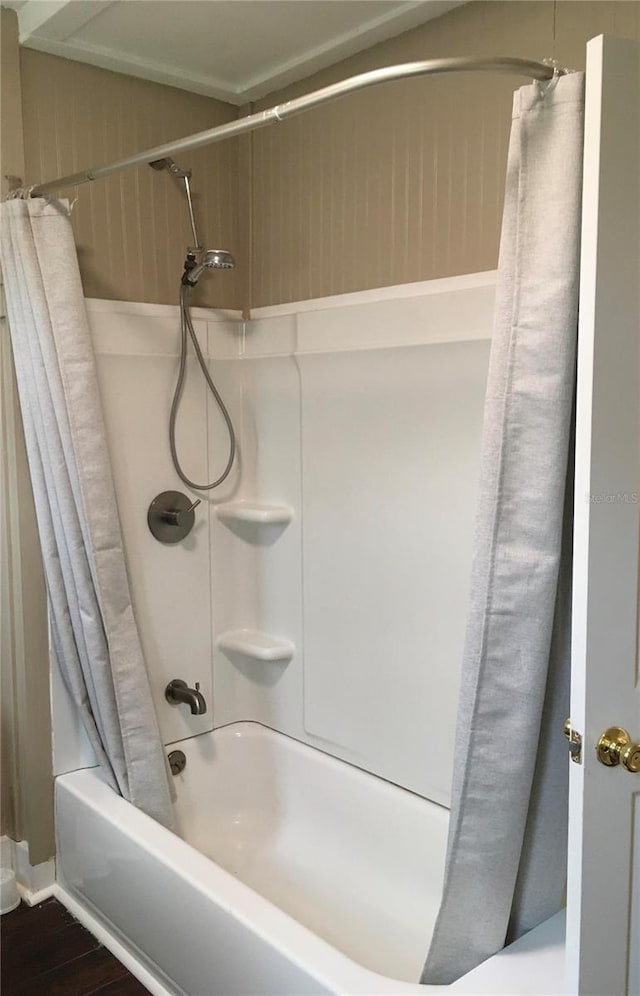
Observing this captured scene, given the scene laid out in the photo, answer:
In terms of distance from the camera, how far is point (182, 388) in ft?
8.63

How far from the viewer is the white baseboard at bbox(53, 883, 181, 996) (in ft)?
6.86

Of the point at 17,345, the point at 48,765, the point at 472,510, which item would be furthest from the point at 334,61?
the point at 48,765

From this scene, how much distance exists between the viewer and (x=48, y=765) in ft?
8.09

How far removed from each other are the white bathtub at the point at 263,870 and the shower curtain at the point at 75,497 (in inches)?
8.2

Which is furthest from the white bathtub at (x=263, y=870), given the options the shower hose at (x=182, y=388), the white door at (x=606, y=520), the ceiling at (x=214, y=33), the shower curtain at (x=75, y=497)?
the ceiling at (x=214, y=33)

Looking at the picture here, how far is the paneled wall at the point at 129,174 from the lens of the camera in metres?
2.32

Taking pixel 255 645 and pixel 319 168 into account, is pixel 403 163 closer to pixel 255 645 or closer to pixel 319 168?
pixel 319 168

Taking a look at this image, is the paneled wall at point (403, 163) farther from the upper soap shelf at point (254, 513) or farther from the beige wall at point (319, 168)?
the upper soap shelf at point (254, 513)

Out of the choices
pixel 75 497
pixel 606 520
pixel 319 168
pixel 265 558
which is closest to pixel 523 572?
pixel 606 520

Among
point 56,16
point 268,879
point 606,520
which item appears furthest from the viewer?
point 268,879

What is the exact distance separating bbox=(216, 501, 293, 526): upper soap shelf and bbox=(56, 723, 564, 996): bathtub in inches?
28.0

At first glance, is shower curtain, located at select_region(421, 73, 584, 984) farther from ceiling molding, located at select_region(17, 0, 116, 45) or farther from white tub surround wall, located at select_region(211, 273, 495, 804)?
ceiling molding, located at select_region(17, 0, 116, 45)

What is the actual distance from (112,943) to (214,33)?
245 cm

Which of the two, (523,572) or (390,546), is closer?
(523,572)
